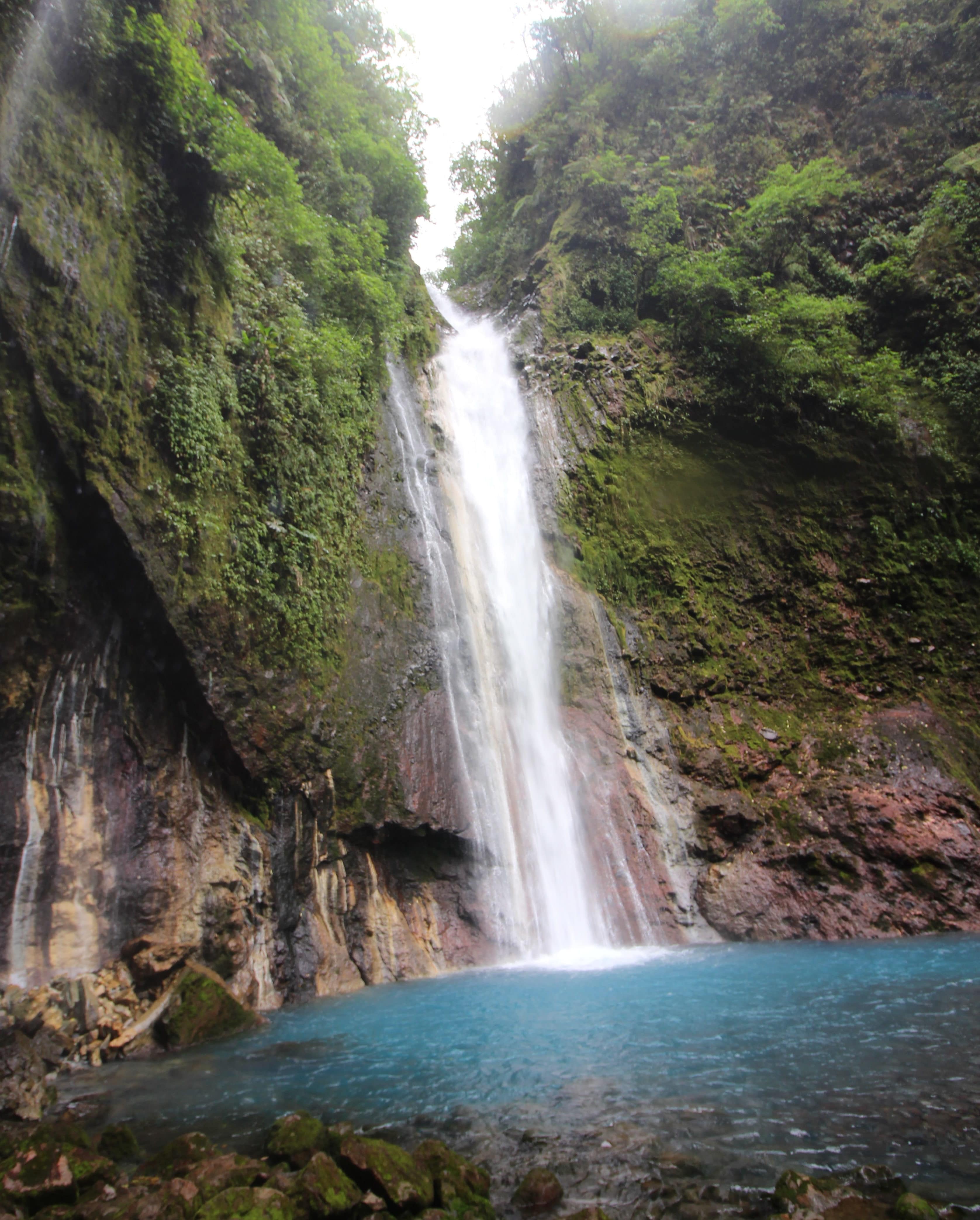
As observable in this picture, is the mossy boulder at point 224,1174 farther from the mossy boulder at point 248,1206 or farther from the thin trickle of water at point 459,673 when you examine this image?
the thin trickle of water at point 459,673

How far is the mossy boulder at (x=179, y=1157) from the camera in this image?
11.3 feet

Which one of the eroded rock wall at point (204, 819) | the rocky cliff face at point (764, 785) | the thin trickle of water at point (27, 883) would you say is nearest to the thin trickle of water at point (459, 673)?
the eroded rock wall at point (204, 819)

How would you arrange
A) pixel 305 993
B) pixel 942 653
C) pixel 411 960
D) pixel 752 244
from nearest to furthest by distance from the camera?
pixel 305 993, pixel 411 960, pixel 942 653, pixel 752 244

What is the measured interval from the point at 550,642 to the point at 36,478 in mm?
8100

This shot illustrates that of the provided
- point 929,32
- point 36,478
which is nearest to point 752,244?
point 929,32

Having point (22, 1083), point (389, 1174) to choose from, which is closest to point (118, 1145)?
point (22, 1083)

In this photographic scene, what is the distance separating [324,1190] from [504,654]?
8.96 meters

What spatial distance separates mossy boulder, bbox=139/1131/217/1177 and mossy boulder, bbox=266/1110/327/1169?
30 centimetres

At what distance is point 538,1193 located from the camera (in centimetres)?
321

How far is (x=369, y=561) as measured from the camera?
36.3 feet

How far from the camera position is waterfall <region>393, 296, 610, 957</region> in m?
9.73

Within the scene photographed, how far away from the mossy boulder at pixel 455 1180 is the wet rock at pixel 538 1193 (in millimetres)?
149

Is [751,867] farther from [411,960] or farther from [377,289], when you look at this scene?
[377,289]

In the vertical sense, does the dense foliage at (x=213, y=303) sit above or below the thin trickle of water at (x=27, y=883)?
above
